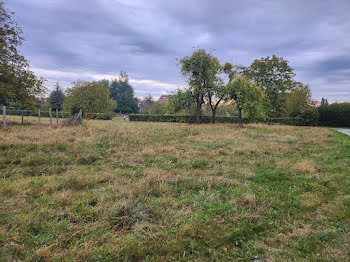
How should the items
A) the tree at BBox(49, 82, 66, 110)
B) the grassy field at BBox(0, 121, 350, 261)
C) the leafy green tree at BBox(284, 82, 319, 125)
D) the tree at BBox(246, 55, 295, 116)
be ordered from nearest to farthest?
the grassy field at BBox(0, 121, 350, 261), the leafy green tree at BBox(284, 82, 319, 125), the tree at BBox(246, 55, 295, 116), the tree at BBox(49, 82, 66, 110)

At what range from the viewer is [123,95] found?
56.9 metres

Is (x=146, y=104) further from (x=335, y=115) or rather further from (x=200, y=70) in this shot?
(x=335, y=115)

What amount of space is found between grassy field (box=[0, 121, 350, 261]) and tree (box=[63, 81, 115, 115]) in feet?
101

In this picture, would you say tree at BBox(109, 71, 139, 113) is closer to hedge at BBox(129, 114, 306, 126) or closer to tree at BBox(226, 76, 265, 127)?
hedge at BBox(129, 114, 306, 126)

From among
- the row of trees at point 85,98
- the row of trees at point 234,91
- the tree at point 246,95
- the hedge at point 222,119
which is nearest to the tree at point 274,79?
the row of trees at point 234,91

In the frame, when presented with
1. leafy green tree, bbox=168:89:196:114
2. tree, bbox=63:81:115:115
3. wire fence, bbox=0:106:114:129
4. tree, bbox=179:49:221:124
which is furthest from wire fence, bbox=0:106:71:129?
tree, bbox=179:49:221:124

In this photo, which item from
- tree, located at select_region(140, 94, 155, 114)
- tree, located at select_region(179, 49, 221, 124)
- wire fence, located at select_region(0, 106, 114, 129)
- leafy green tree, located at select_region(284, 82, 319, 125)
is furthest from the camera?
tree, located at select_region(140, 94, 155, 114)

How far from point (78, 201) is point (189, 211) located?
181 cm

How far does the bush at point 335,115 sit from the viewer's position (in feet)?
88.9

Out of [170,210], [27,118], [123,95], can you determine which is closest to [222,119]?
[27,118]

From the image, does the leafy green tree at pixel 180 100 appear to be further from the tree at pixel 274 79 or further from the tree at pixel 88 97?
the tree at pixel 88 97

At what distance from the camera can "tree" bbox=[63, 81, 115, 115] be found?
34.1 metres

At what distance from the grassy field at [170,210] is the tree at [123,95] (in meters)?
52.2

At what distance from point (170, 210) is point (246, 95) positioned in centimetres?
1801
